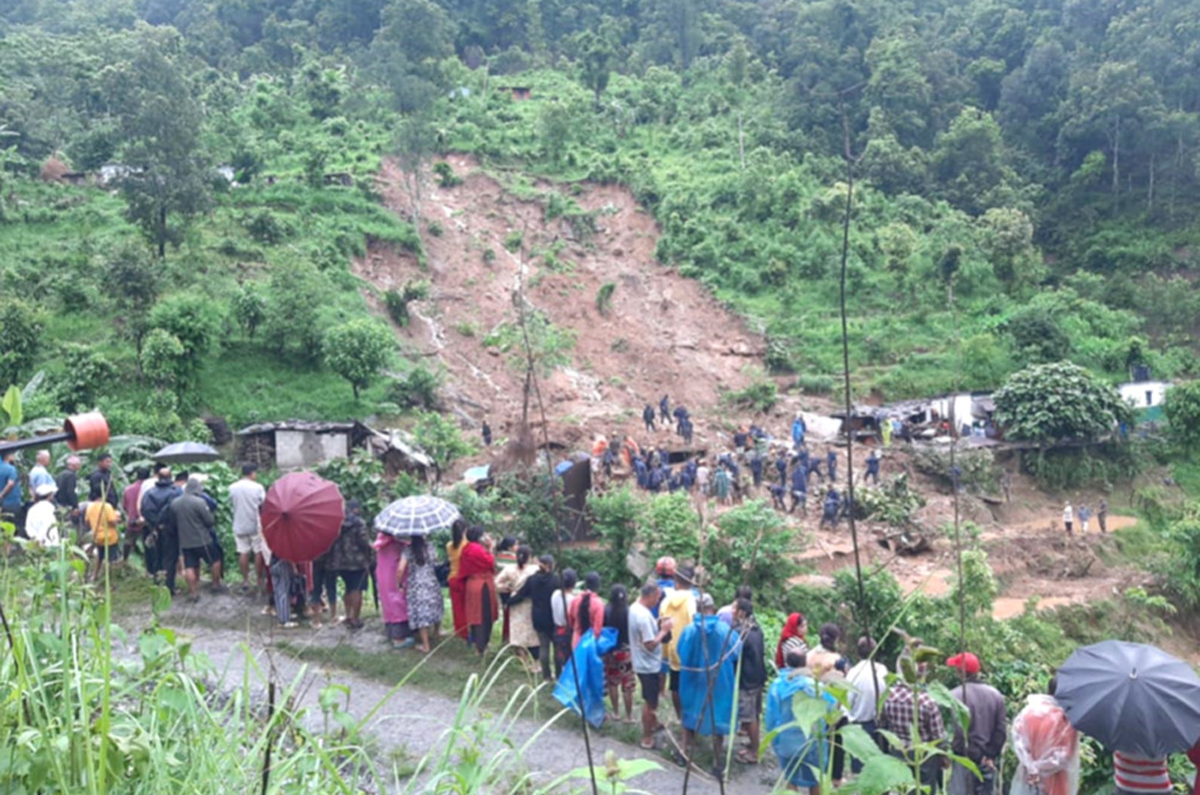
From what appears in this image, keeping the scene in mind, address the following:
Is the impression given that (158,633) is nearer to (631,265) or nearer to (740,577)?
(740,577)

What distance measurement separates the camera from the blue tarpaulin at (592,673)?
5.55 m

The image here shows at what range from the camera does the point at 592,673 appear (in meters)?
5.56

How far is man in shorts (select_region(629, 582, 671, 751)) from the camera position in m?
5.52

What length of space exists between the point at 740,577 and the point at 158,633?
850 cm

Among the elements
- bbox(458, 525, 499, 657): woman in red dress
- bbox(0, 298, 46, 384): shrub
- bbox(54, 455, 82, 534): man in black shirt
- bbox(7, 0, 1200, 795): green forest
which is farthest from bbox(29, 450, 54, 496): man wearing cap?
bbox(0, 298, 46, 384): shrub

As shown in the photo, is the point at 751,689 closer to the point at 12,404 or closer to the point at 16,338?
the point at 12,404

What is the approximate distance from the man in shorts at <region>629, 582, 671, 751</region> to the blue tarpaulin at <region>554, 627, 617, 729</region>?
0.15 meters

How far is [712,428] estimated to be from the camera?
23375 mm

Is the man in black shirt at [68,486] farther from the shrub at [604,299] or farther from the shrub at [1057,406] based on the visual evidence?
the shrub at [604,299]

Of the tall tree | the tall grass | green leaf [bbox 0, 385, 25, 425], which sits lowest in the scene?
the tall grass

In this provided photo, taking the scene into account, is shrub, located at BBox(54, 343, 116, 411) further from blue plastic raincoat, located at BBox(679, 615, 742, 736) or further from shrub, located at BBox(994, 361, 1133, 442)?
shrub, located at BBox(994, 361, 1133, 442)

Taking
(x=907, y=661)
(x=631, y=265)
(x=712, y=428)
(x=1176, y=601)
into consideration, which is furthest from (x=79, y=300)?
(x=907, y=661)

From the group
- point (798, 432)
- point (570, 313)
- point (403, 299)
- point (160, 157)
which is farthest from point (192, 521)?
point (570, 313)

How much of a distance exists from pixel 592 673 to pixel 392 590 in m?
1.82
